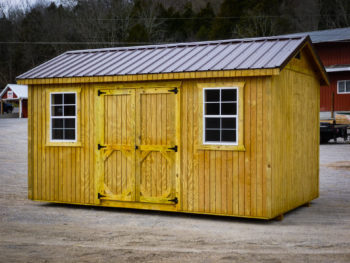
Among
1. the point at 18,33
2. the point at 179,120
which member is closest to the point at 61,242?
the point at 179,120

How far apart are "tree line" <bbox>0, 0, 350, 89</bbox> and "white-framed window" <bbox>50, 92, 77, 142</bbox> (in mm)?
41962

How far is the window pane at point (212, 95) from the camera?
33.8 feet

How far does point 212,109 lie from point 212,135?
49 centimetres

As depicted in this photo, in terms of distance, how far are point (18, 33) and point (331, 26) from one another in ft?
122

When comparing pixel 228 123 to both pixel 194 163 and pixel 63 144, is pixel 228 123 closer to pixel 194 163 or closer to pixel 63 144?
pixel 194 163

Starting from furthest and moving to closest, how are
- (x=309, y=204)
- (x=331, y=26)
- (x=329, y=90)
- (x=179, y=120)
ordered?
(x=331, y=26), (x=329, y=90), (x=309, y=204), (x=179, y=120)

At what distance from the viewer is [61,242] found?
27.2 feet

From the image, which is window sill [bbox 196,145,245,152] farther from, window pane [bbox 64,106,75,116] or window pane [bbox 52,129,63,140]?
window pane [bbox 52,129,63,140]

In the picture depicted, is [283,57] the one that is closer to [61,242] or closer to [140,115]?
[140,115]

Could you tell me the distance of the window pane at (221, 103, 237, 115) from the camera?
33.3ft

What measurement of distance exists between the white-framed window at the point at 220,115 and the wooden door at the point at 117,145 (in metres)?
1.61

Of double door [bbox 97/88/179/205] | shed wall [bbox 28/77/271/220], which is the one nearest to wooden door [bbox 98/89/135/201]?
double door [bbox 97/88/179/205]

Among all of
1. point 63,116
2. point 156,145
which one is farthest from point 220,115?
point 63,116

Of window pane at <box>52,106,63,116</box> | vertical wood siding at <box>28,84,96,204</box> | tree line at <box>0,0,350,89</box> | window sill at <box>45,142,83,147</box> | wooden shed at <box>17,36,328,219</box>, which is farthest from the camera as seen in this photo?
tree line at <box>0,0,350,89</box>
